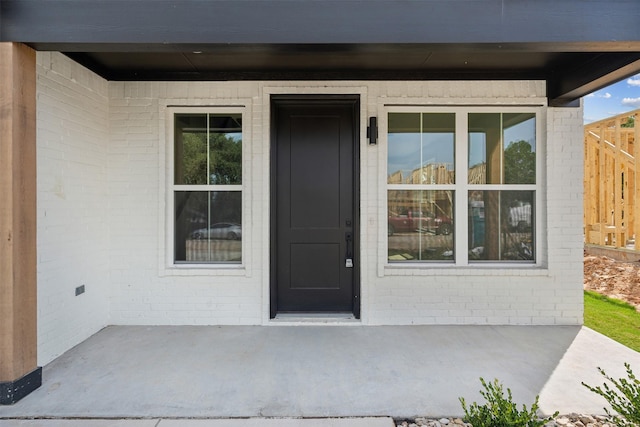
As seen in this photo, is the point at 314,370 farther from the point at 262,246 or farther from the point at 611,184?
the point at 611,184

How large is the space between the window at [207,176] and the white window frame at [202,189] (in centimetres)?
5

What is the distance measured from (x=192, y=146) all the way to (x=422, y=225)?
2.66 metres

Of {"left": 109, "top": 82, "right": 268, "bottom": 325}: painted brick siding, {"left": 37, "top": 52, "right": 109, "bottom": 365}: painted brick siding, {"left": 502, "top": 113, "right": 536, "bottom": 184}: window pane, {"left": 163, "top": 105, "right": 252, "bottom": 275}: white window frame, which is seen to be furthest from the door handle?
{"left": 37, "top": 52, "right": 109, "bottom": 365}: painted brick siding

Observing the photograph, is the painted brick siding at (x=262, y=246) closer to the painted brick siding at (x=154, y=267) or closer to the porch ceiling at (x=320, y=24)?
the painted brick siding at (x=154, y=267)

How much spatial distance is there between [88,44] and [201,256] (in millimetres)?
2219

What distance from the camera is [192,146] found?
3.89 meters

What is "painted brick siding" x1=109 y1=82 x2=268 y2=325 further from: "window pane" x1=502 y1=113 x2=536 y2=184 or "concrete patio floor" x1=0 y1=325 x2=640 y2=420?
"window pane" x1=502 y1=113 x2=536 y2=184

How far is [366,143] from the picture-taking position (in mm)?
3787

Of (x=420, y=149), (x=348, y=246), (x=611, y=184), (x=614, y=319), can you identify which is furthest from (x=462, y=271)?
(x=611, y=184)

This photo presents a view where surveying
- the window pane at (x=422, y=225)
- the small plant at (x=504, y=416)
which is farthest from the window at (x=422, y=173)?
the small plant at (x=504, y=416)

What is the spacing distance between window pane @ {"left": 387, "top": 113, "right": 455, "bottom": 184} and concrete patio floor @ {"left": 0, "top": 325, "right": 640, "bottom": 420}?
1.62 meters

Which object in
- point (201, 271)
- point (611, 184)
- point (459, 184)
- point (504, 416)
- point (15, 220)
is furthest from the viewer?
point (611, 184)

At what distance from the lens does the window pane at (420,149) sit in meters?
3.89

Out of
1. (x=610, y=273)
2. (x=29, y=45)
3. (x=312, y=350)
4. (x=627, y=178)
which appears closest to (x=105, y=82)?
(x=29, y=45)
